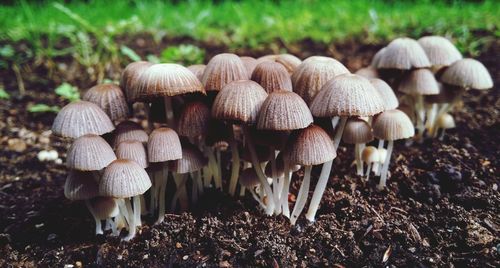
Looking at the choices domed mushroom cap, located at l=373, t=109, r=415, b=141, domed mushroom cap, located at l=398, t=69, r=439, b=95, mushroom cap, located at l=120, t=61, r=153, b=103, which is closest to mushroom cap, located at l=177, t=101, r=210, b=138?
mushroom cap, located at l=120, t=61, r=153, b=103

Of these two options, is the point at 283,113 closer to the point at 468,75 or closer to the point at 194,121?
the point at 194,121

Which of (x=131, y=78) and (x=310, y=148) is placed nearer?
(x=310, y=148)

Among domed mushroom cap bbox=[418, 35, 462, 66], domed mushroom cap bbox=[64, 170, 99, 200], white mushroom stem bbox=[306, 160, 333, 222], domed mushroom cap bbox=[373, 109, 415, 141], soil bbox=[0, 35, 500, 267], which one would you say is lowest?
soil bbox=[0, 35, 500, 267]

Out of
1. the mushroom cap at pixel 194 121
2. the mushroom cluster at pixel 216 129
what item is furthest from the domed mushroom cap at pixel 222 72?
the mushroom cap at pixel 194 121

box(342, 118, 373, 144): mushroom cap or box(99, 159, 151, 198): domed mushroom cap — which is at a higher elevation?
box(342, 118, 373, 144): mushroom cap

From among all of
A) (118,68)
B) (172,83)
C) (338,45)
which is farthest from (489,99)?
(118,68)

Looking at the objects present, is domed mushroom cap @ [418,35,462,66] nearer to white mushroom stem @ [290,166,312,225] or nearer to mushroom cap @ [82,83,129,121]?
white mushroom stem @ [290,166,312,225]

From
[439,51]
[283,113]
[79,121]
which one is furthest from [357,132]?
[79,121]
